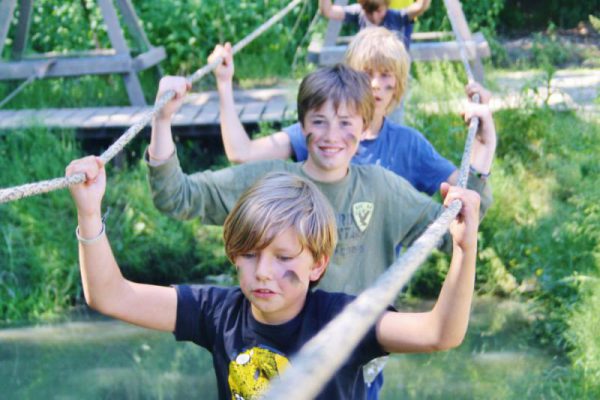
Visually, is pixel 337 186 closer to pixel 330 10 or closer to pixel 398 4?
pixel 330 10

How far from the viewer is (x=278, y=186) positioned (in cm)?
207

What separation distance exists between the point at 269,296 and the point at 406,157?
139cm

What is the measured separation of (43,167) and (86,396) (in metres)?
1.78

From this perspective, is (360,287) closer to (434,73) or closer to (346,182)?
(346,182)

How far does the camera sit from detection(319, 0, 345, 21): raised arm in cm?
566

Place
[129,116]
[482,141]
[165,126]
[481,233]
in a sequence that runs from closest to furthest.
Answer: [165,126] < [482,141] < [481,233] < [129,116]

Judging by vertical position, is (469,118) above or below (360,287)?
above

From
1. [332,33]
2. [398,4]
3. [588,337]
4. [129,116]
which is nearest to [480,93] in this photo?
[588,337]

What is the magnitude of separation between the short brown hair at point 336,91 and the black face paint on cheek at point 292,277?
0.98 m

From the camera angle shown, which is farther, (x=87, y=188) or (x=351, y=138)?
(x=351, y=138)

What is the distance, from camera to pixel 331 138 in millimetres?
2850

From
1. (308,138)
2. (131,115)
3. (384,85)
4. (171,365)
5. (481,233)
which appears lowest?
(171,365)

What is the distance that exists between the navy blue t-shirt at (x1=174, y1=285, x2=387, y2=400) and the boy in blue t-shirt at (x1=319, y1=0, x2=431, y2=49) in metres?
3.31

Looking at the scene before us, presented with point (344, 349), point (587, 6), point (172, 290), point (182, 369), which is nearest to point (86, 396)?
point (182, 369)
